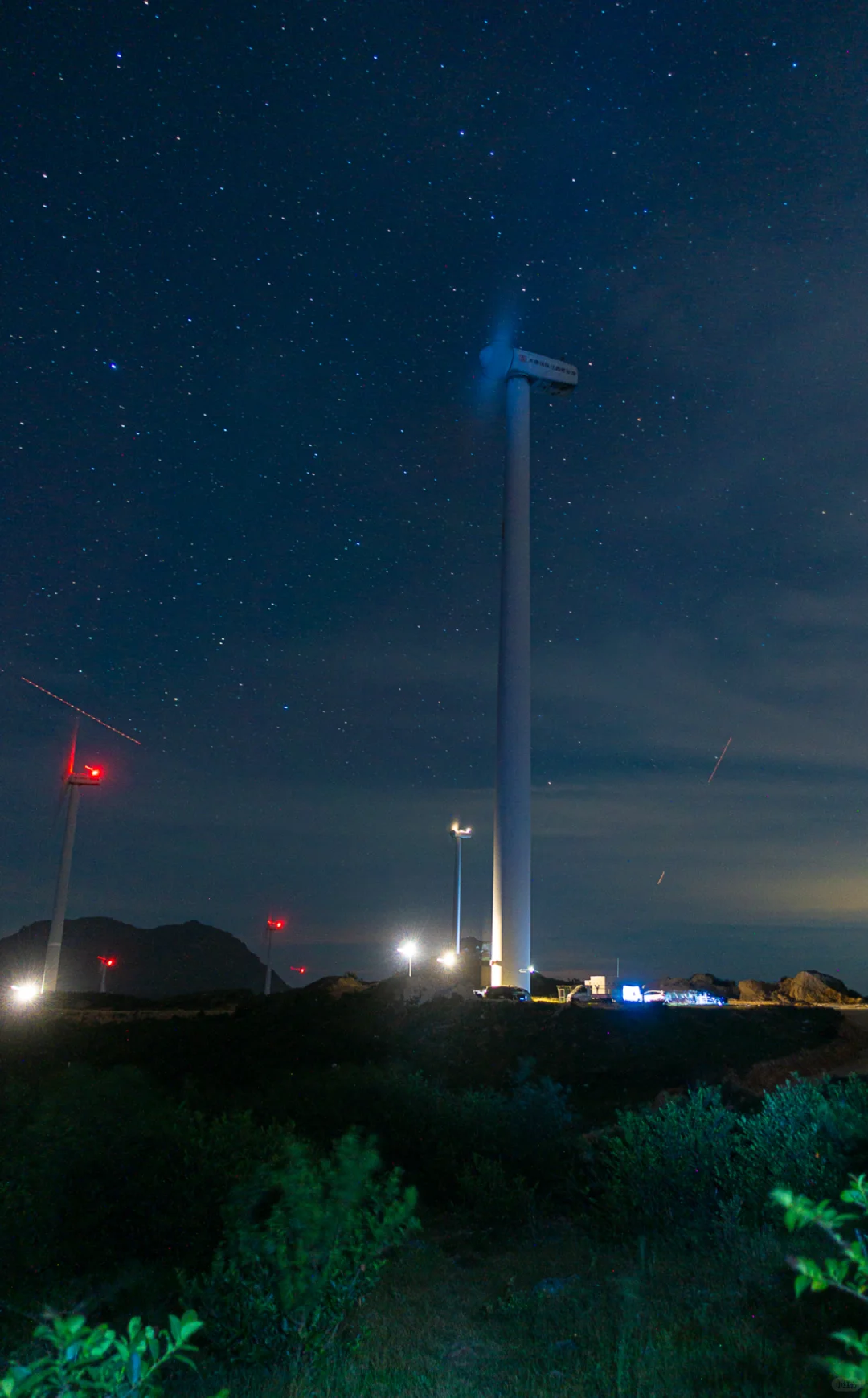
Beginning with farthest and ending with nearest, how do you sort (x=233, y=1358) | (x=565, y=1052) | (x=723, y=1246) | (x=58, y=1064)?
(x=58, y=1064) < (x=565, y=1052) < (x=723, y=1246) < (x=233, y=1358)

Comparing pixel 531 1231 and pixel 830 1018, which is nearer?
pixel 531 1231

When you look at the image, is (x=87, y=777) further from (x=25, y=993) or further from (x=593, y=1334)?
(x=593, y=1334)

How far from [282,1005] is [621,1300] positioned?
36.9m

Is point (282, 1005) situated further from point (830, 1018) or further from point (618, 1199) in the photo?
point (618, 1199)

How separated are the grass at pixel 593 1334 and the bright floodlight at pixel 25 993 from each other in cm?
5041

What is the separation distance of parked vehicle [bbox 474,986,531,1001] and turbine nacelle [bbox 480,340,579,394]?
117 ft

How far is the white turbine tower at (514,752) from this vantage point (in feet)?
155

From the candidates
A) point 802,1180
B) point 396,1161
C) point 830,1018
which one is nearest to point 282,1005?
point 830,1018

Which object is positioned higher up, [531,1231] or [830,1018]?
[830,1018]

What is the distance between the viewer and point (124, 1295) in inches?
365

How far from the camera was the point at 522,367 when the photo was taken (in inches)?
→ 2211

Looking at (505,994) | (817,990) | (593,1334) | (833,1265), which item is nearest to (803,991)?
(817,990)

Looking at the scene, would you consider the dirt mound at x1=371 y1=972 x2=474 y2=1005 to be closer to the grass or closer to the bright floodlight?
the bright floodlight

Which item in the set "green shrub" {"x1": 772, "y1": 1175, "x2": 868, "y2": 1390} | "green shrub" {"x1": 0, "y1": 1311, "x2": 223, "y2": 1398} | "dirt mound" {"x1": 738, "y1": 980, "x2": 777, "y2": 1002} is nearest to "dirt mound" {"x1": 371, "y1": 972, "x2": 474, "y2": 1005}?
"dirt mound" {"x1": 738, "y1": 980, "x2": 777, "y2": 1002}
